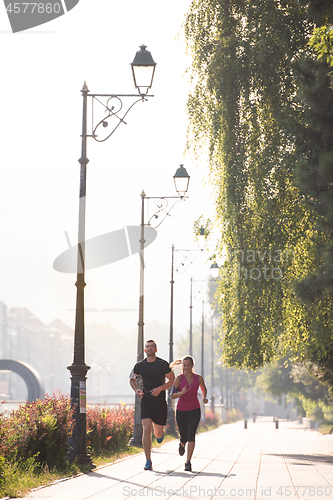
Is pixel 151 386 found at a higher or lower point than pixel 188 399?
higher

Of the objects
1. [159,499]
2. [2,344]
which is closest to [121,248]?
[159,499]

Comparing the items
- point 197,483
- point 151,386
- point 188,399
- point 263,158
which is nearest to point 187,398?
point 188,399

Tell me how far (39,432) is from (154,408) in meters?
1.90

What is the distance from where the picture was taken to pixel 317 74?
48.9 ft

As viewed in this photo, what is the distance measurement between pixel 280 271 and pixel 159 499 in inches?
355

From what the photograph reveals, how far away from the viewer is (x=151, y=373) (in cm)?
1129

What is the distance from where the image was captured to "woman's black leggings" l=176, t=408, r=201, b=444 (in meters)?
11.8

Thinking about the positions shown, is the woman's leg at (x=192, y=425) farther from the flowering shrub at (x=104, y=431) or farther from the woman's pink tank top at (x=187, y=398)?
the flowering shrub at (x=104, y=431)

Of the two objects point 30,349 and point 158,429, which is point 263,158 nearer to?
point 158,429

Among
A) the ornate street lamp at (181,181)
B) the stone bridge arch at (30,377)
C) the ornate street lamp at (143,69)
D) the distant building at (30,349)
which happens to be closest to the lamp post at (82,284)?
the ornate street lamp at (143,69)

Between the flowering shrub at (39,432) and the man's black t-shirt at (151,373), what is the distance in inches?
67.2

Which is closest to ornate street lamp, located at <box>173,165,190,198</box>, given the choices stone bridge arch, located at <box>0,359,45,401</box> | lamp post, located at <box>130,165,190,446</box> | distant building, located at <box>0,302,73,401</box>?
lamp post, located at <box>130,165,190,446</box>

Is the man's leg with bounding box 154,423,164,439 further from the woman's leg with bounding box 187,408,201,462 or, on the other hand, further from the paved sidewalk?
the paved sidewalk

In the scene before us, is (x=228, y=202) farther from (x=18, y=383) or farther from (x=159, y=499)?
(x=18, y=383)
